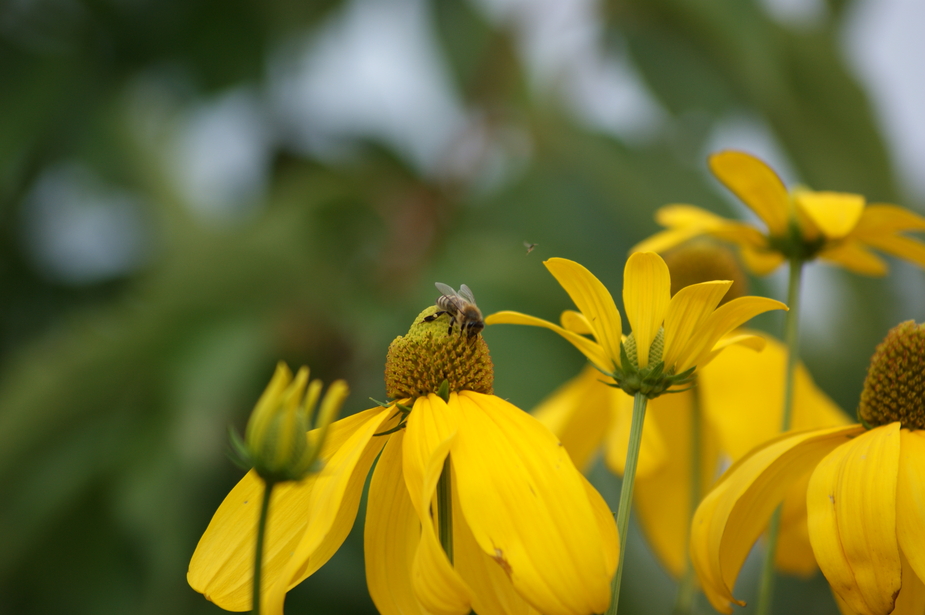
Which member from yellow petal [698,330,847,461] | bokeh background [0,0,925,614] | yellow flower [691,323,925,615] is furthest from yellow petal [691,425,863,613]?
bokeh background [0,0,925,614]

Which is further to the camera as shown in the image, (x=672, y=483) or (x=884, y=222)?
(x=672, y=483)

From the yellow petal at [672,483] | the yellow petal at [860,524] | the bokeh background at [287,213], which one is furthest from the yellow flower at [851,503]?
the bokeh background at [287,213]

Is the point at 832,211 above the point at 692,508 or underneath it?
above

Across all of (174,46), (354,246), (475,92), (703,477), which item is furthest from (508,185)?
(703,477)

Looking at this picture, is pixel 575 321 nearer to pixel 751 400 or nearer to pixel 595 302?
pixel 595 302

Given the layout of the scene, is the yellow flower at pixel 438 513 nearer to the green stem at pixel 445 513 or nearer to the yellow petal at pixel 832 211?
the green stem at pixel 445 513

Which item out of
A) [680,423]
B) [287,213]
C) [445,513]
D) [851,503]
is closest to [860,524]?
[851,503]
